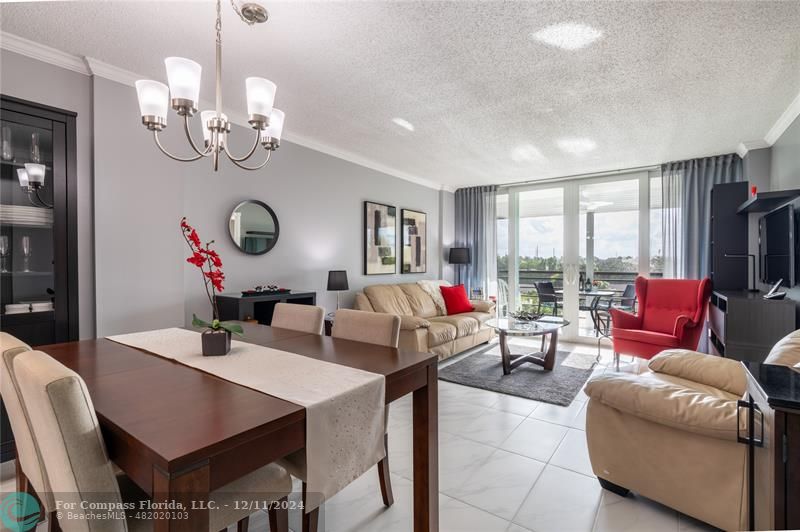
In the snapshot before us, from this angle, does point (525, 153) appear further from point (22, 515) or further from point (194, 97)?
point (22, 515)

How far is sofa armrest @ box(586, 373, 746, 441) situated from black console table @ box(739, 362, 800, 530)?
11.1 inches

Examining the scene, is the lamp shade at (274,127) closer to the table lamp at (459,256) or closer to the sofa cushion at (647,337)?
the sofa cushion at (647,337)

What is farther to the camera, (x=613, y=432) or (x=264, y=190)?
(x=264, y=190)

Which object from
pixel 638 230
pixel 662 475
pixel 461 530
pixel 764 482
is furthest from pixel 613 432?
pixel 638 230

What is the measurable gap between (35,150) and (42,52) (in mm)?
618

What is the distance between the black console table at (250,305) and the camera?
3014 mm

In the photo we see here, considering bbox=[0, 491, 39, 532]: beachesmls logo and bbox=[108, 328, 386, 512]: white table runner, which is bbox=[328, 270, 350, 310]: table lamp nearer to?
bbox=[108, 328, 386, 512]: white table runner

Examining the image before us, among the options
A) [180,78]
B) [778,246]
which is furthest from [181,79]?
[778,246]

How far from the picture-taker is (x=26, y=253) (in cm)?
225

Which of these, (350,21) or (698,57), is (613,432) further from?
(350,21)

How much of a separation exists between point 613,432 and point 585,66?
2.23 m

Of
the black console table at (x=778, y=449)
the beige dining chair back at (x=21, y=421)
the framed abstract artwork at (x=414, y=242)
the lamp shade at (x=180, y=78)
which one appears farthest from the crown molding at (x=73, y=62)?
the black console table at (x=778, y=449)

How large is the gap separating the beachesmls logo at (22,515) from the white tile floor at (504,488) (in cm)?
38

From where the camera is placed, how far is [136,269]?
2668 mm
